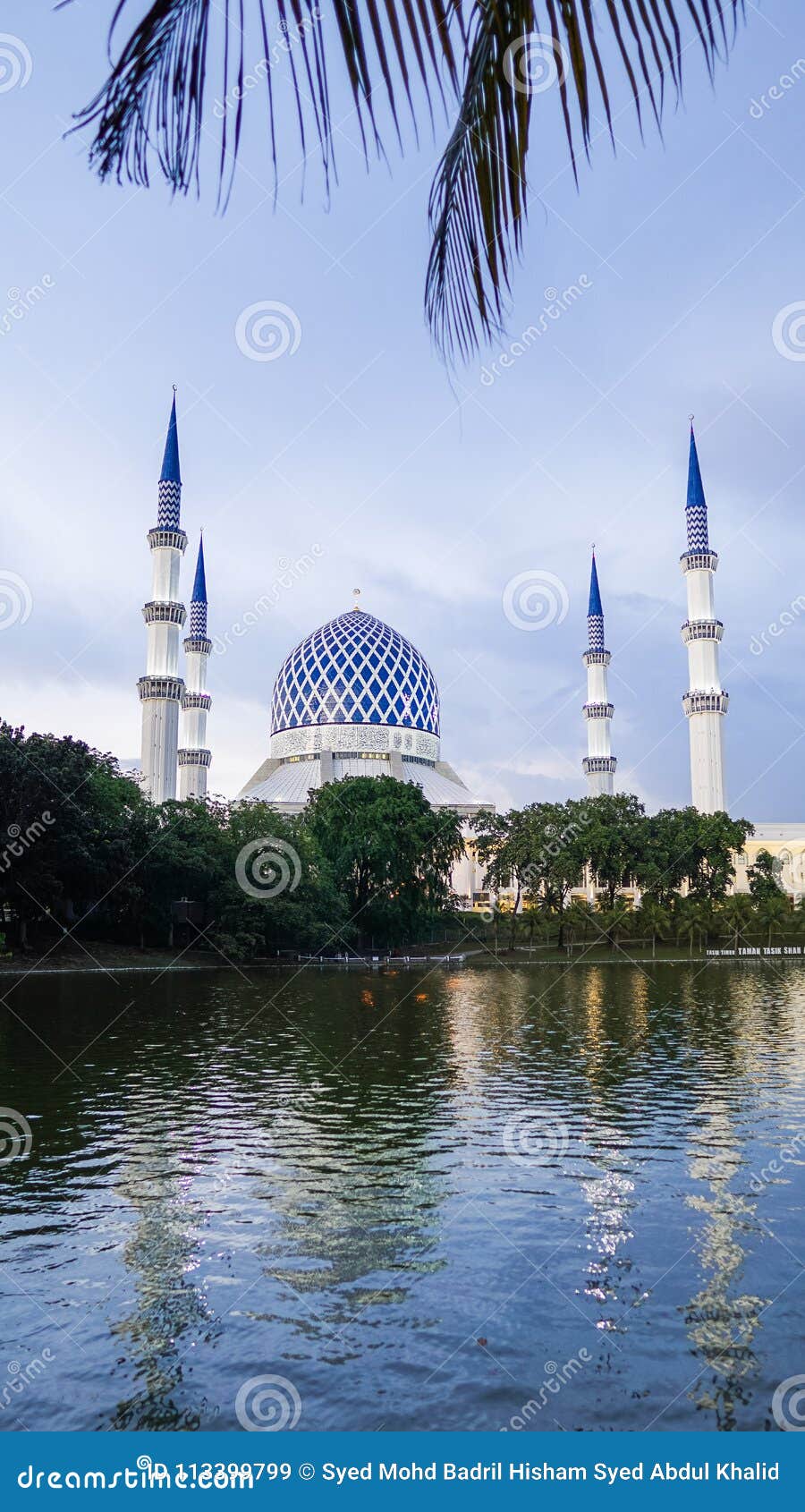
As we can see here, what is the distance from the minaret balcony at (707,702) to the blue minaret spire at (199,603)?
3396 cm

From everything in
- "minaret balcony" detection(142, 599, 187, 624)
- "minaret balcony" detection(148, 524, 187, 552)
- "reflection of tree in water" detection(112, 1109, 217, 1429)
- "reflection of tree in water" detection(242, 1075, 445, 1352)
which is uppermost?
"minaret balcony" detection(148, 524, 187, 552)

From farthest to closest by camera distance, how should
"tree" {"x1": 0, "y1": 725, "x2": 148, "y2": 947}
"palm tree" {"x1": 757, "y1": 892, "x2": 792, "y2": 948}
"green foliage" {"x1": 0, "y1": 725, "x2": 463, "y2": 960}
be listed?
"palm tree" {"x1": 757, "y1": 892, "x2": 792, "y2": 948} → "green foliage" {"x1": 0, "y1": 725, "x2": 463, "y2": 960} → "tree" {"x1": 0, "y1": 725, "x2": 148, "y2": 947}

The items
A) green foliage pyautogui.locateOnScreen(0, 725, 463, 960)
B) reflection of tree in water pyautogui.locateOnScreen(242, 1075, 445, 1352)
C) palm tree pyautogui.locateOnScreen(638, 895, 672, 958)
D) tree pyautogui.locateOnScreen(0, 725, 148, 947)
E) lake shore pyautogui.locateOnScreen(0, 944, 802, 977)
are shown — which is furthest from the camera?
palm tree pyautogui.locateOnScreen(638, 895, 672, 958)

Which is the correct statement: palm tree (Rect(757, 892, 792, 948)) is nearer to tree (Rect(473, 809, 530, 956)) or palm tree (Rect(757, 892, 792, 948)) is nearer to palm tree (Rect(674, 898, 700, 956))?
palm tree (Rect(674, 898, 700, 956))

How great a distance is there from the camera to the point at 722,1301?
7.16 meters

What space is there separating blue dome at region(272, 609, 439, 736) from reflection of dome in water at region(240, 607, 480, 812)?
70 millimetres

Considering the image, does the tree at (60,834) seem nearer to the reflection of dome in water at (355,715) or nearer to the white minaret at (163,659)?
the white minaret at (163,659)

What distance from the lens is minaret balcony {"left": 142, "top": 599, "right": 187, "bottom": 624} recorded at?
6075 centimetres

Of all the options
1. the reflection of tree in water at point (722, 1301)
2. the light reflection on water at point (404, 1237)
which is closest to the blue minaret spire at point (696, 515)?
the light reflection on water at point (404, 1237)

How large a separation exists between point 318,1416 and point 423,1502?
2.36 feet

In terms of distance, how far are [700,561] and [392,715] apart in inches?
1079

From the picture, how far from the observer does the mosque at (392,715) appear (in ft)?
236

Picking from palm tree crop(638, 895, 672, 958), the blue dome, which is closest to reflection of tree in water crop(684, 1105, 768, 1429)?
palm tree crop(638, 895, 672, 958)

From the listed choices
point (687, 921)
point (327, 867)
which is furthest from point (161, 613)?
point (687, 921)
